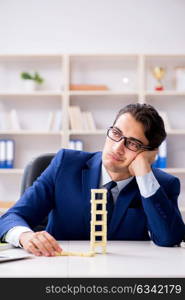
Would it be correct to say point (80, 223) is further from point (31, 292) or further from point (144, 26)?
point (144, 26)

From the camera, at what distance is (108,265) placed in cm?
140

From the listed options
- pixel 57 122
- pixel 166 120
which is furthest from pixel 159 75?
pixel 57 122

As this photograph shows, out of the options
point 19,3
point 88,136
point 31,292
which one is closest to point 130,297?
point 31,292

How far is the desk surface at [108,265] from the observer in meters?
1.26

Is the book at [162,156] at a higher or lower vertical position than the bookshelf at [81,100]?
lower

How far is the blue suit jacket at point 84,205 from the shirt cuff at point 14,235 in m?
0.15

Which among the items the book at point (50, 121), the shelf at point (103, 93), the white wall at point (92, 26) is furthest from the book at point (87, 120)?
the white wall at point (92, 26)

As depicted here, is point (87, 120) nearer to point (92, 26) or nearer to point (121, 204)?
point (92, 26)

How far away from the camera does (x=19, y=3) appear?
582cm

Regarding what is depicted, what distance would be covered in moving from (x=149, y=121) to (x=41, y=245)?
73 cm

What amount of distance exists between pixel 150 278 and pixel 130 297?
9 cm

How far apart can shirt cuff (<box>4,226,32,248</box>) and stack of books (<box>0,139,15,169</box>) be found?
3825 millimetres

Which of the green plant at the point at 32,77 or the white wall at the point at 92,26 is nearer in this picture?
the green plant at the point at 32,77

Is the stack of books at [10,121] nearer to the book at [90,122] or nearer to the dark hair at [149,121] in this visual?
the book at [90,122]
